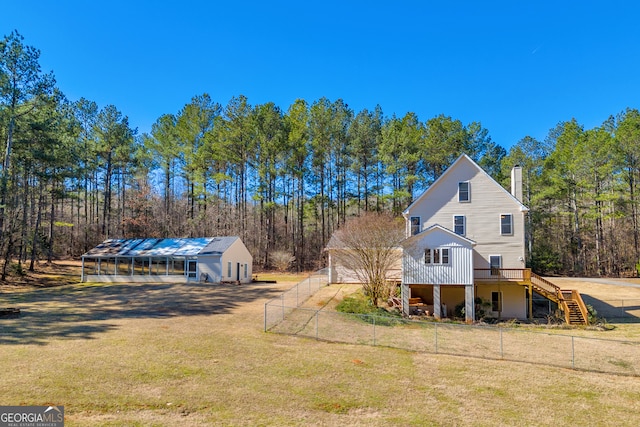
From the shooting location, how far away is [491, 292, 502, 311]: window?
24250 millimetres

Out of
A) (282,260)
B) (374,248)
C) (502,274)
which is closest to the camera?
(374,248)

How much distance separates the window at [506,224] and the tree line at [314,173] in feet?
57.0

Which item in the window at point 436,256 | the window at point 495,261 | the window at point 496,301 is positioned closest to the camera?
the window at point 436,256

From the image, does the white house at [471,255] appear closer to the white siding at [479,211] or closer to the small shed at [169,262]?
the white siding at [479,211]

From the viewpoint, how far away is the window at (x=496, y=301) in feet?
79.6

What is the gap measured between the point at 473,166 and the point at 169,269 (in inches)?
967

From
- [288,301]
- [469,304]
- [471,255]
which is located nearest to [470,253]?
[471,255]

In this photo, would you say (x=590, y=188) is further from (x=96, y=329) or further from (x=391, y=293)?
(x=96, y=329)

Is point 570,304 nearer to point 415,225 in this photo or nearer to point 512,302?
point 512,302

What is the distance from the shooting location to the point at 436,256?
73.5ft

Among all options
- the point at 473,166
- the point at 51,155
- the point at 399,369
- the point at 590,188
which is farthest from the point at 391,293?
the point at 590,188

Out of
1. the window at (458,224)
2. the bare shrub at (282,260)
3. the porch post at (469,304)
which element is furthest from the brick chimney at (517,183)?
the bare shrub at (282,260)

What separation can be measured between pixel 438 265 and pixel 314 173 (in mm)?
27047

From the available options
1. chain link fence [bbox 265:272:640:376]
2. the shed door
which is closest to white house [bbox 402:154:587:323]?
chain link fence [bbox 265:272:640:376]
